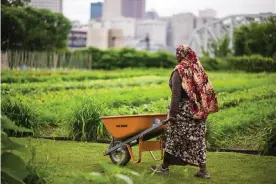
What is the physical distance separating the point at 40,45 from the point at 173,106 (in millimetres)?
27889

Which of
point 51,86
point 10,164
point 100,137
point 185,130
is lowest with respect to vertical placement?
point 51,86

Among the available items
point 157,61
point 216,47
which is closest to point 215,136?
point 157,61

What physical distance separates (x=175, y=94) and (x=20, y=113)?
3.31 meters

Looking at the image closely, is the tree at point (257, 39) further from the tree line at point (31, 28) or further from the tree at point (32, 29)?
the tree at point (32, 29)

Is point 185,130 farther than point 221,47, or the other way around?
point 221,47

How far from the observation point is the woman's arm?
5.23 metres

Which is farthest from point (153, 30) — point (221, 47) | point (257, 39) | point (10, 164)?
point (10, 164)

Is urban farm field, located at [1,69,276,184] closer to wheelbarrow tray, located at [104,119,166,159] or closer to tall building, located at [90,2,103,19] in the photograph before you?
wheelbarrow tray, located at [104,119,166,159]

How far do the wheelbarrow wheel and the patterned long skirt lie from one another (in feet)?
2.05

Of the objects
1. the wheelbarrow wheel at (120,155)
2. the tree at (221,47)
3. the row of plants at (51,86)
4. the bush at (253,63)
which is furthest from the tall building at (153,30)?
the wheelbarrow wheel at (120,155)

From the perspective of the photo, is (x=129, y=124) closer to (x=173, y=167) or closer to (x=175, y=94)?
(x=175, y=94)

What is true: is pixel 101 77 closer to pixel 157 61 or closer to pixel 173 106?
pixel 157 61

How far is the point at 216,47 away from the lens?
35969 mm

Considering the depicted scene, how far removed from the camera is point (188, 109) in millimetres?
5262
